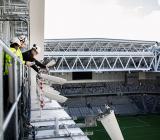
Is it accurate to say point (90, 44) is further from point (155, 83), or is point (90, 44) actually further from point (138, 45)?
point (155, 83)

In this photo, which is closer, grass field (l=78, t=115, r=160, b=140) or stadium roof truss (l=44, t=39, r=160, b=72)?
grass field (l=78, t=115, r=160, b=140)

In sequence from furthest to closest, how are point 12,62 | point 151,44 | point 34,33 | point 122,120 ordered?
1. point 151,44
2. point 122,120
3. point 34,33
4. point 12,62

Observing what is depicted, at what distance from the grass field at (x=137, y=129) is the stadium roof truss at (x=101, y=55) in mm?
6125

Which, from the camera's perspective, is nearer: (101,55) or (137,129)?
(137,129)

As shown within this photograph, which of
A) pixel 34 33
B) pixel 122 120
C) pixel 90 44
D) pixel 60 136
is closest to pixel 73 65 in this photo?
pixel 90 44

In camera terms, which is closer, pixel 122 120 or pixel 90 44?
pixel 122 120

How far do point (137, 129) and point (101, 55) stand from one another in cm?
973

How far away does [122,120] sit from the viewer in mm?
29734

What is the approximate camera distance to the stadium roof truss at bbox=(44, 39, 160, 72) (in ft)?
103

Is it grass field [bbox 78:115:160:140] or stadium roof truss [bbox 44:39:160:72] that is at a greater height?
stadium roof truss [bbox 44:39:160:72]

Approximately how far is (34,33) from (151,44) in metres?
25.5

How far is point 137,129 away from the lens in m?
25.7

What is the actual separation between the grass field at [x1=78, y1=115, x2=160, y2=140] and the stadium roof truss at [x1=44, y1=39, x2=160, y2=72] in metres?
6.13

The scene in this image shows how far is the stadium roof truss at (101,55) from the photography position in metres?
31.3
